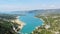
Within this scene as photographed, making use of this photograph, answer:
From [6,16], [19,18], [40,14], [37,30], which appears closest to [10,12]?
[6,16]

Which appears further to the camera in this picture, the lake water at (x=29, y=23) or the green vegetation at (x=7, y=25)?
the lake water at (x=29, y=23)

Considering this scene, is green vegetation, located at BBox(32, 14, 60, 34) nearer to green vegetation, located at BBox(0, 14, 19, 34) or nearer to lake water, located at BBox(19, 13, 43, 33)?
lake water, located at BBox(19, 13, 43, 33)

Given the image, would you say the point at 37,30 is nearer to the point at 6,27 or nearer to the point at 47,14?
the point at 47,14

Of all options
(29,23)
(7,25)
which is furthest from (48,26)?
(7,25)

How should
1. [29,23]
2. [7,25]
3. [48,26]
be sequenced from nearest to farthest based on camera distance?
1. [7,25]
2. [29,23]
3. [48,26]

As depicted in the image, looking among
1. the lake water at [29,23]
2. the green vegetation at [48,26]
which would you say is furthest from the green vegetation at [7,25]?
the green vegetation at [48,26]

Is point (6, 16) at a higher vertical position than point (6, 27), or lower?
higher

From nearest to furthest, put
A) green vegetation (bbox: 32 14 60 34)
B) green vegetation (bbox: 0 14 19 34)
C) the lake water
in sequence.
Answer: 1. green vegetation (bbox: 0 14 19 34)
2. the lake water
3. green vegetation (bbox: 32 14 60 34)

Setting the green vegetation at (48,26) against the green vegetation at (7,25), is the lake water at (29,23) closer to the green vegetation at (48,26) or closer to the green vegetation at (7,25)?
the green vegetation at (48,26)

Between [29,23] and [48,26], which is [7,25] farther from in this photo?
[48,26]

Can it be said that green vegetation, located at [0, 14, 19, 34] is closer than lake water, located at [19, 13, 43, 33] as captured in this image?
Yes

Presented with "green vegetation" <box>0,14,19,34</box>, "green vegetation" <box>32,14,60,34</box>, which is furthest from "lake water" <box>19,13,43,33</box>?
"green vegetation" <box>0,14,19,34</box>
